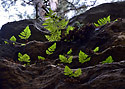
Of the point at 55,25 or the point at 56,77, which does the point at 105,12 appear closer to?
the point at 55,25

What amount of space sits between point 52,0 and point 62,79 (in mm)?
7792

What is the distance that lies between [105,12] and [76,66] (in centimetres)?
399

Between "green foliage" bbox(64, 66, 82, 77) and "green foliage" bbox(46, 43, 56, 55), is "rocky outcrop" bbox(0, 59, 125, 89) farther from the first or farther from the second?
"green foliage" bbox(46, 43, 56, 55)

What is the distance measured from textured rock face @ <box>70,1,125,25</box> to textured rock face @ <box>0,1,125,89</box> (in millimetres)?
1711

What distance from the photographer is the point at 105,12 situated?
6.98 m

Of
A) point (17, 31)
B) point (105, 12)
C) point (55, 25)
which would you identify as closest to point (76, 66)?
point (55, 25)

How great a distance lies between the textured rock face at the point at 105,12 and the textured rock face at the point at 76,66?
1711 mm

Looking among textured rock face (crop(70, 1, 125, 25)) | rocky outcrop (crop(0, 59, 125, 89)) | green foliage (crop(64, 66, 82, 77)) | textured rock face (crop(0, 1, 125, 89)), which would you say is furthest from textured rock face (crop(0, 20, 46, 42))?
green foliage (crop(64, 66, 82, 77))

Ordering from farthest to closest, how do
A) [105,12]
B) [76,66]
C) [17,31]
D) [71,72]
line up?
[105,12]
[17,31]
[76,66]
[71,72]

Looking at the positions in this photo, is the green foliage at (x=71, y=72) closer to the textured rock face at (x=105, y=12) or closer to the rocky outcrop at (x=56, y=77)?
the rocky outcrop at (x=56, y=77)

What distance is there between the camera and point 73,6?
41.6 ft

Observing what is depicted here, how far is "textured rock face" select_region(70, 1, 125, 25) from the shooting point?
6750 millimetres

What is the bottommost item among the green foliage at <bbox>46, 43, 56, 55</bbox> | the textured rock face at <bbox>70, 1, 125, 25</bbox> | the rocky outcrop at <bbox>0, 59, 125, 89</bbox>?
the rocky outcrop at <bbox>0, 59, 125, 89</bbox>

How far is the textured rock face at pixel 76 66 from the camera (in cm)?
313
